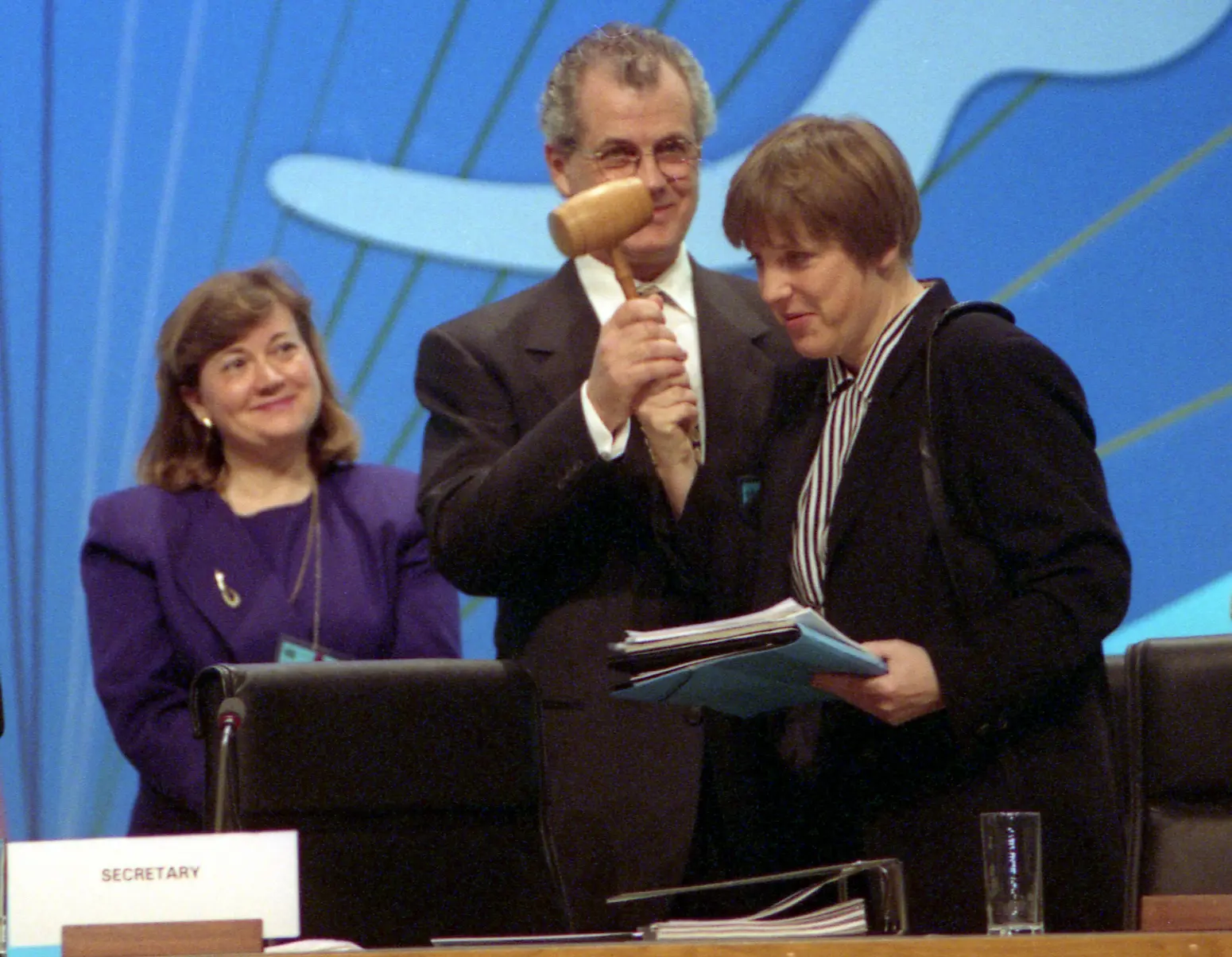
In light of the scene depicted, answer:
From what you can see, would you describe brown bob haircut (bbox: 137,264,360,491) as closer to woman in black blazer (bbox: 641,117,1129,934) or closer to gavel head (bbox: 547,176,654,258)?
gavel head (bbox: 547,176,654,258)

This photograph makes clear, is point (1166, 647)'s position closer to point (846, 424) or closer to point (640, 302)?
point (846, 424)

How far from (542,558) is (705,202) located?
3.69 ft

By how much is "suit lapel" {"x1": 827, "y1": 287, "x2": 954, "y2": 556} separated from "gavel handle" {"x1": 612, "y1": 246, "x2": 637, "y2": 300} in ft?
1.26

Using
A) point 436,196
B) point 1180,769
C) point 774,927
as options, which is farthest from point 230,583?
point 774,927

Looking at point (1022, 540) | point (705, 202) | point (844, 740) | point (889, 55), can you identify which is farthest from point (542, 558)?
point (889, 55)

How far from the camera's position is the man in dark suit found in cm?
217

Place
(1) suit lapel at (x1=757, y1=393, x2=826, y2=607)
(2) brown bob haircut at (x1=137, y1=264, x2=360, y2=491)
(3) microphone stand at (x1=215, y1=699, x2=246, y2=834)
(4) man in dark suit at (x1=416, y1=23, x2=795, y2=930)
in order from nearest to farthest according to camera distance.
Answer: (3) microphone stand at (x1=215, y1=699, x2=246, y2=834) → (1) suit lapel at (x1=757, y1=393, x2=826, y2=607) → (4) man in dark suit at (x1=416, y1=23, x2=795, y2=930) → (2) brown bob haircut at (x1=137, y1=264, x2=360, y2=491)

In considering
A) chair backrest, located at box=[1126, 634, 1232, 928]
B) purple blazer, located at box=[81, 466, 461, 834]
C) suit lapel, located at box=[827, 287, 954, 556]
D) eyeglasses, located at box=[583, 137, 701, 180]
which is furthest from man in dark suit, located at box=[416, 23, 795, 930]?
chair backrest, located at box=[1126, 634, 1232, 928]

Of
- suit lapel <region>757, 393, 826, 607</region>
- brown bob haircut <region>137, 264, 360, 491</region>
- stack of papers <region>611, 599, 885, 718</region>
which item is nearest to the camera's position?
stack of papers <region>611, 599, 885, 718</region>

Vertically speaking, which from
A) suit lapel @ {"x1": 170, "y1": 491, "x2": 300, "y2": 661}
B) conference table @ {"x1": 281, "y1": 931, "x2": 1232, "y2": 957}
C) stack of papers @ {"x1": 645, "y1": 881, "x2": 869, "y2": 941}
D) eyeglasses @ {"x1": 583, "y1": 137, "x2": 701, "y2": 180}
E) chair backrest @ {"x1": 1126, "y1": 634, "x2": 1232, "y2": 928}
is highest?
eyeglasses @ {"x1": 583, "y1": 137, "x2": 701, "y2": 180}

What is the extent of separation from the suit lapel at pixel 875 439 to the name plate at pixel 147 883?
762mm

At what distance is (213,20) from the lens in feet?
10.5

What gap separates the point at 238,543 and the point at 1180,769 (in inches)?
53.9

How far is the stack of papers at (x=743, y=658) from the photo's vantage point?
64.2 inches
